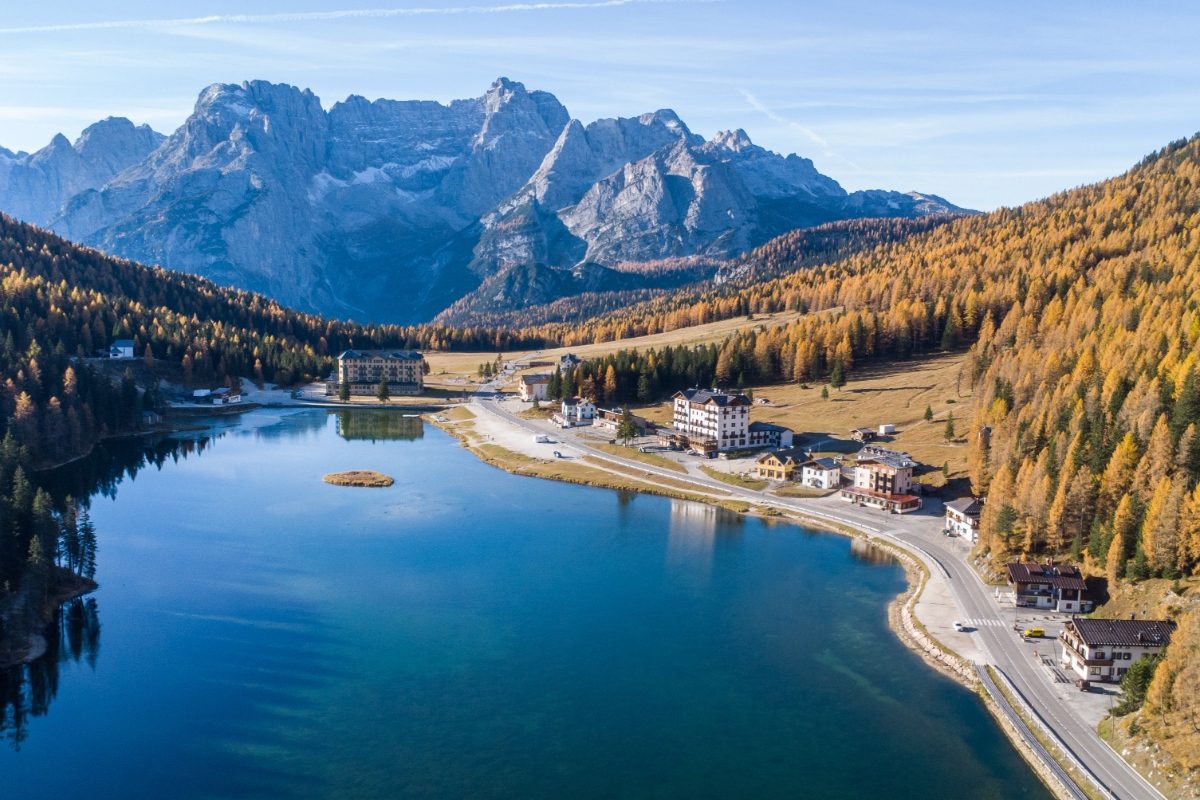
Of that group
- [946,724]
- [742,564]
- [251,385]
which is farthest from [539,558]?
[251,385]

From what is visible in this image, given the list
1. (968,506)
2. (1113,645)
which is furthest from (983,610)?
(968,506)

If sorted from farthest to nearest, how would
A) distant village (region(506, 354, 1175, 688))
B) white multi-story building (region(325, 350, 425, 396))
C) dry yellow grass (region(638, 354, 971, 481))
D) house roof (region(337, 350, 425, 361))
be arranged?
house roof (region(337, 350, 425, 361)) → white multi-story building (region(325, 350, 425, 396)) → dry yellow grass (region(638, 354, 971, 481)) → distant village (region(506, 354, 1175, 688))

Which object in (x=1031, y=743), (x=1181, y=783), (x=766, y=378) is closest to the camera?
(x=1181, y=783)

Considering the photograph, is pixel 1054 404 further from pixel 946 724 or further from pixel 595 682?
pixel 595 682

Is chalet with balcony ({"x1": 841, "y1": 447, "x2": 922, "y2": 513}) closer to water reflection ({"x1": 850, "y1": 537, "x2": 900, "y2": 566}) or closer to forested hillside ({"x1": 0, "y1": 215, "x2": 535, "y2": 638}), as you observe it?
water reflection ({"x1": 850, "y1": 537, "x2": 900, "y2": 566})

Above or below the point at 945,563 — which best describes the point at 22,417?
above

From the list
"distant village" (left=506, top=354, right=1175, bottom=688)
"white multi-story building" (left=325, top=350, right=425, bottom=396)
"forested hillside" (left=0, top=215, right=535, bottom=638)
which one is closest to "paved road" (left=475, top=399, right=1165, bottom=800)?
"distant village" (left=506, top=354, right=1175, bottom=688)
